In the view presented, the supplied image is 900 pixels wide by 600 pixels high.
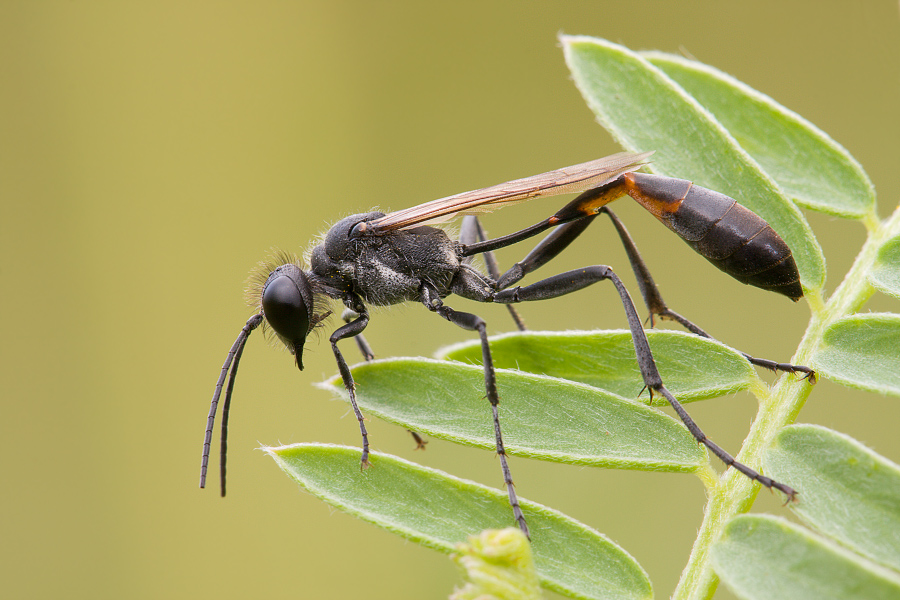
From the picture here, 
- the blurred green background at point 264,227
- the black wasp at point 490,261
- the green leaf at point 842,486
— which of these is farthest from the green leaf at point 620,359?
the blurred green background at point 264,227

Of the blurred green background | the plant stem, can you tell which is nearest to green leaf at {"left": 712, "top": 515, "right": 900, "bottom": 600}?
the plant stem

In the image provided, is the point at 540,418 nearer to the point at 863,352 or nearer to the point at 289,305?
the point at 863,352

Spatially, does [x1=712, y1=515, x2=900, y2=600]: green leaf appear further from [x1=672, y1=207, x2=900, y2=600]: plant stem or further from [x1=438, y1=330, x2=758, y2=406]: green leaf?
[x1=438, y1=330, x2=758, y2=406]: green leaf

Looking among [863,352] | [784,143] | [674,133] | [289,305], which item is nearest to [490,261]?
[289,305]

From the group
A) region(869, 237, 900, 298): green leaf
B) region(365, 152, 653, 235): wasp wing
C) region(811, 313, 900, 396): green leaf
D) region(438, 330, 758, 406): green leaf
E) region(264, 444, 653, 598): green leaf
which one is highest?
region(365, 152, 653, 235): wasp wing

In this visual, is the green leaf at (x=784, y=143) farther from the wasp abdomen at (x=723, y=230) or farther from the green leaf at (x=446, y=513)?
the green leaf at (x=446, y=513)
